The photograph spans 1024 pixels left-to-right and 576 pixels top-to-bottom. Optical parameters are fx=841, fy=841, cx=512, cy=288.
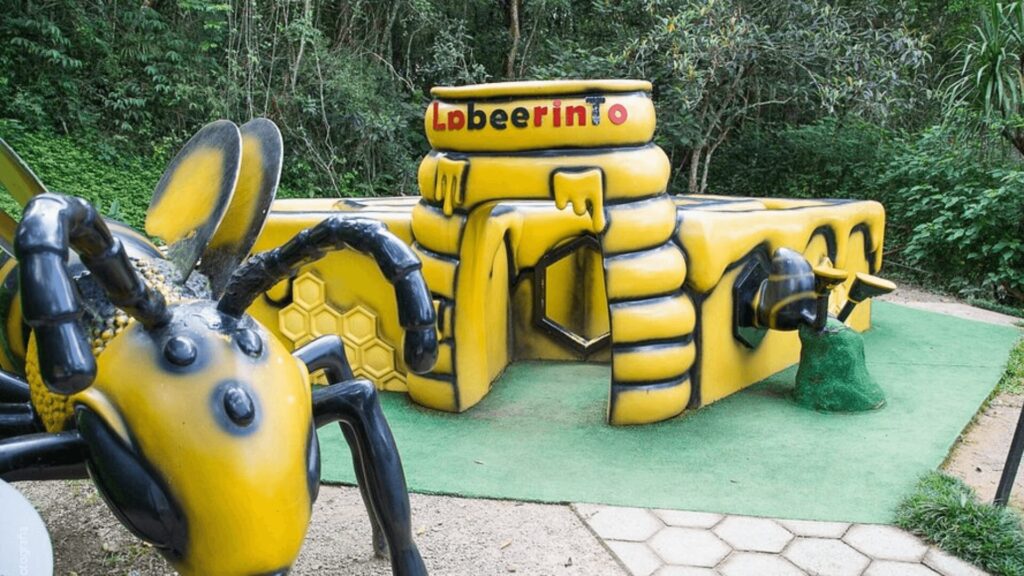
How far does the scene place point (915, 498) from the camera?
343 centimetres

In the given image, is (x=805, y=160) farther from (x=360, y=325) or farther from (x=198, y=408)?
(x=198, y=408)

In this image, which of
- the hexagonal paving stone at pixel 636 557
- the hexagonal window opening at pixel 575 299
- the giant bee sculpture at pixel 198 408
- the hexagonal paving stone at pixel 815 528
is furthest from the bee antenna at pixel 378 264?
the hexagonal window opening at pixel 575 299

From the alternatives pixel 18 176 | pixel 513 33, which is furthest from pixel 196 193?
pixel 513 33

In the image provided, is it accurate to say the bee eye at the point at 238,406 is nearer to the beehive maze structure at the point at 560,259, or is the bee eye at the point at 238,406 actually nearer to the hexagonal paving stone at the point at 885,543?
the hexagonal paving stone at the point at 885,543

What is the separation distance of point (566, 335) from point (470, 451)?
1739 mm

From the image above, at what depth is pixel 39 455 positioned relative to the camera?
63.6 inches

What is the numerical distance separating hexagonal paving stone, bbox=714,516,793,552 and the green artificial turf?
4.0 inches

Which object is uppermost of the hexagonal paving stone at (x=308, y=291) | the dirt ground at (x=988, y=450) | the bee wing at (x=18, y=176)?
the bee wing at (x=18, y=176)

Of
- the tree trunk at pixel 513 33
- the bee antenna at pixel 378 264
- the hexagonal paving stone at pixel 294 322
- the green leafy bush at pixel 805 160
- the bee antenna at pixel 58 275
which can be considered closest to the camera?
the bee antenna at pixel 58 275

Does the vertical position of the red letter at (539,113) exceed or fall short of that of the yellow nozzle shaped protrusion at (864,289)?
it exceeds it

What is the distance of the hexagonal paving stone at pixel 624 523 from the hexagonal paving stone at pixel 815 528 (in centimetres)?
52

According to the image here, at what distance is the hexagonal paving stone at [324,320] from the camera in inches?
198

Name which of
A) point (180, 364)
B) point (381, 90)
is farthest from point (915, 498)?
point (381, 90)

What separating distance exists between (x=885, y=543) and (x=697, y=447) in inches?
43.8
